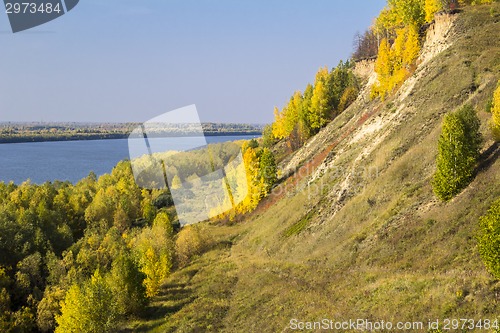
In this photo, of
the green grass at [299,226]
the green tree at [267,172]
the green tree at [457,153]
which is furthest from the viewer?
the green tree at [267,172]

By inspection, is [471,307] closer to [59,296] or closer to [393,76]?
[59,296]

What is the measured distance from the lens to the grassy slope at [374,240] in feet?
77.0

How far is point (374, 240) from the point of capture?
34281 millimetres

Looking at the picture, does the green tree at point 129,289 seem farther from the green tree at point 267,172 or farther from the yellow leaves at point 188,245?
the green tree at point 267,172

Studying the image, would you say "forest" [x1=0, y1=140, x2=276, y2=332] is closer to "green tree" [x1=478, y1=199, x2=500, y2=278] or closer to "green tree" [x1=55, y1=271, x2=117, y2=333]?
"green tree" [x1=55, y1=271, x2=117, y2=333]

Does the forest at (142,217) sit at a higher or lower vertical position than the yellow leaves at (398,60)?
lower

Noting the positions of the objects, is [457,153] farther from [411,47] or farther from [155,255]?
[411,47]

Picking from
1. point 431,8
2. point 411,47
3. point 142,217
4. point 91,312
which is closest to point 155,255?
point 91,312

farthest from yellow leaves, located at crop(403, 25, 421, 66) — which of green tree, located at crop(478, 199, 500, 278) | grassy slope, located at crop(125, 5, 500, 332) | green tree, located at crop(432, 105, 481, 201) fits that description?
green tree, located at crop(478, 199, 500, 278)

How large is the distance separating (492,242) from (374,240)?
15.4 metres

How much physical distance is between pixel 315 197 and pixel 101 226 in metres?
49.9

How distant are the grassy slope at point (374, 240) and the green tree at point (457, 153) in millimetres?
919

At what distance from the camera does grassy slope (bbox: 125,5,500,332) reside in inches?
925

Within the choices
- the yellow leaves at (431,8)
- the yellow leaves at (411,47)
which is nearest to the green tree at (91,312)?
the yellow leaves at (411,47)
